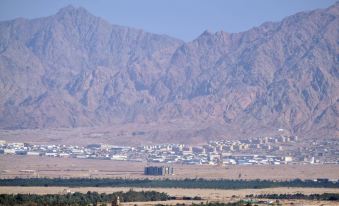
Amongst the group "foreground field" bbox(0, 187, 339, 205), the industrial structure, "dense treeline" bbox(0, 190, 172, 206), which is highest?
the industrial structure

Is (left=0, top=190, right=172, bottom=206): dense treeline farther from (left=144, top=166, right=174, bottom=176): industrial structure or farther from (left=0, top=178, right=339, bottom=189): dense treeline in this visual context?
(left=144, top=166, right=174, bottom=176): industrial structure

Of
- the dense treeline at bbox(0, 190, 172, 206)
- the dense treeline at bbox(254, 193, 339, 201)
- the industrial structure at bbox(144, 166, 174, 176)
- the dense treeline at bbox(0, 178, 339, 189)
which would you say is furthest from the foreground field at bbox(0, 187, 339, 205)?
the industrial structure at bbox(144, 166, 174, 176)

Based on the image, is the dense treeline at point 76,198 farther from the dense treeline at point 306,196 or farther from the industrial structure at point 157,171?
the industrial structure at point 157,171

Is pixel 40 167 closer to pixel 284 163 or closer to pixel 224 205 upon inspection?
pixel 284 163

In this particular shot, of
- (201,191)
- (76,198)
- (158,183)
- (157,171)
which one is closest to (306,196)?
(201,191)

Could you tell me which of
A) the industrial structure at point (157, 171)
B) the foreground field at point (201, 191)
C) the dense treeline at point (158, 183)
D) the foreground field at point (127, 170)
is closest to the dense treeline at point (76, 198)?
the foreground field at point (201, 191)
